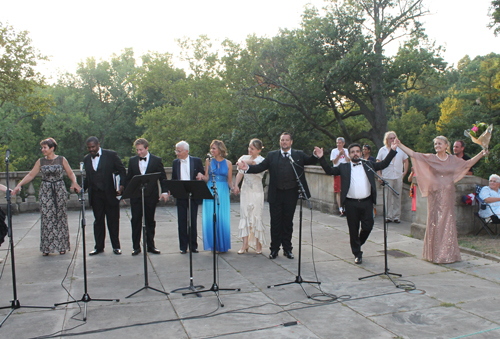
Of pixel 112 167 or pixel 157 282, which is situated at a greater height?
pixel 112 167

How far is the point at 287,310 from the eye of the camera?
4.89m

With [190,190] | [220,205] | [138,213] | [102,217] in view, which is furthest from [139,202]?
[190,190]

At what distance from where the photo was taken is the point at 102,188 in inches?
299

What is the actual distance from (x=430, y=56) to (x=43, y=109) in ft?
79.7

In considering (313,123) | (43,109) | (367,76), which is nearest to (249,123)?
(313,123)

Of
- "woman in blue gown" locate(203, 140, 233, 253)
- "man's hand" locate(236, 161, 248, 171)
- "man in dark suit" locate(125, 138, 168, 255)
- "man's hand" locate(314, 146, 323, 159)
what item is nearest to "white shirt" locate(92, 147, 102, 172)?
"man in dark suit" locate(125, 138, 168, 255)

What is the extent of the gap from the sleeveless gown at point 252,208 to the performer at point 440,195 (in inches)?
98.4

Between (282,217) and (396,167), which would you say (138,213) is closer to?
(282,217)

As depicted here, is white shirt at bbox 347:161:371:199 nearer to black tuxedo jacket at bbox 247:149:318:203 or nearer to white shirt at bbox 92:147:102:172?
black tuxedo jacket at bbox 247:149:318:203

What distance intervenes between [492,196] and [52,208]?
8.11 metres

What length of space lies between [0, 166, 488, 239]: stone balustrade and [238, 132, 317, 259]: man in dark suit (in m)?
3.01

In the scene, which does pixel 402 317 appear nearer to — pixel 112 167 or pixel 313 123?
pixel 112 167

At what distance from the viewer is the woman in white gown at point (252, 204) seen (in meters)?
7.58

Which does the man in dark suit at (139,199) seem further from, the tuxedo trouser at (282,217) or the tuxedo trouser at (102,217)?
the tuxedo trouser at (282,217)
